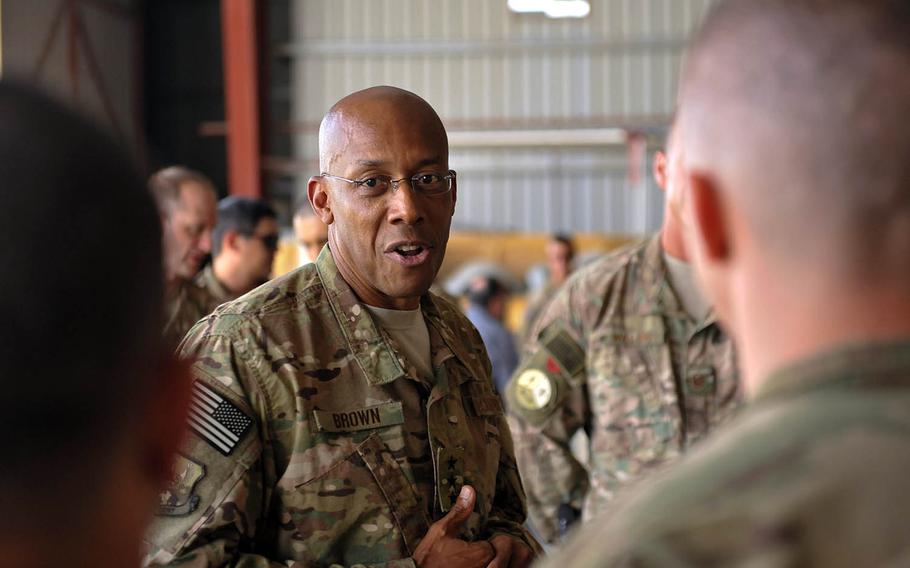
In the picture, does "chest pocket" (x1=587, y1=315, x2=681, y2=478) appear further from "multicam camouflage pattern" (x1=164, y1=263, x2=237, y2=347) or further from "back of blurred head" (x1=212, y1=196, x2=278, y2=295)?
"back of blurred head" (x1=212, y1=196, x2=278, y2=295)

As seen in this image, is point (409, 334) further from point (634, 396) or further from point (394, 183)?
point (634, 396)

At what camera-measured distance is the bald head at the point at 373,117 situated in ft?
8.12

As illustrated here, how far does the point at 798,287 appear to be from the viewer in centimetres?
104

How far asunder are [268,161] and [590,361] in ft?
43.3

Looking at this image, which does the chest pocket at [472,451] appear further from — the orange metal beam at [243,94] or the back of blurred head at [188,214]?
the orange metal beam at [243,94]

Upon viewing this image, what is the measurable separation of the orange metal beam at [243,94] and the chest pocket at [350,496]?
45.6ft

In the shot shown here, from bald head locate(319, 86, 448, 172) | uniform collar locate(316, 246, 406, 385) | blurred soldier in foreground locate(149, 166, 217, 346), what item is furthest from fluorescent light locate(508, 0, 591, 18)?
uniform collar locate(316, 246, 406, 385)

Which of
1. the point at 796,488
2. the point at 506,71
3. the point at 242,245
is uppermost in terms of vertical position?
the point at 506,71

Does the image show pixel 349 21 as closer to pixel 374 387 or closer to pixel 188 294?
pixel 188 294

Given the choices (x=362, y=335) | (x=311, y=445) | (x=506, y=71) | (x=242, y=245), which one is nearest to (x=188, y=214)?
(x=242, y=245)

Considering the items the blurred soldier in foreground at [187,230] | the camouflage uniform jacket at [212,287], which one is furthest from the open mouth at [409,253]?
the camouflage uniform jacket at [212,287]

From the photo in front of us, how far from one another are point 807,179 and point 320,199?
5.49 feet

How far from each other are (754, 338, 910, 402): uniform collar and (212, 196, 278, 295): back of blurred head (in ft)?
12.8

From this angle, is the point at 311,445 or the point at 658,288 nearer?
the point at 311,445
